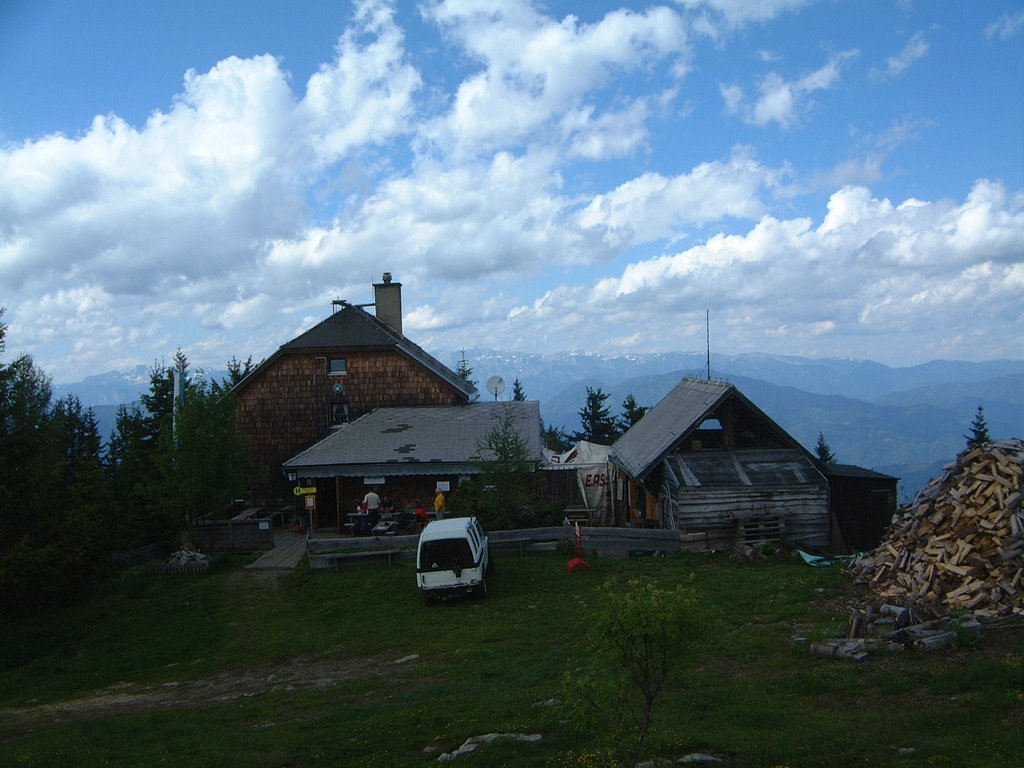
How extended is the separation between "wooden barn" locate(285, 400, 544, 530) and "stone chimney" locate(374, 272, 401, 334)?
8785 millimetres

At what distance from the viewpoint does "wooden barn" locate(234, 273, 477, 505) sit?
126 feet

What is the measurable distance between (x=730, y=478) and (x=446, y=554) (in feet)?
31.9

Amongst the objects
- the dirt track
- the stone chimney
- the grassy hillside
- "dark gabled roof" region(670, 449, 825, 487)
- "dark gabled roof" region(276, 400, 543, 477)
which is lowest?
the dirt track

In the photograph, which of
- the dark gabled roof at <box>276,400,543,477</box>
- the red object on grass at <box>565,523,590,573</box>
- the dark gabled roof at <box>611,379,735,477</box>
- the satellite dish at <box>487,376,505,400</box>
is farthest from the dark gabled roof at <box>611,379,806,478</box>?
the satellite dish at <box>487,376,505,400</box>

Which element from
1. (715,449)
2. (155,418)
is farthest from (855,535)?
(155,418)

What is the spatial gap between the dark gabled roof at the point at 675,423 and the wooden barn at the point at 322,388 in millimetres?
10698

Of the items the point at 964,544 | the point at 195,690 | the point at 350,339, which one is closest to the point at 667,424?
the point at 964,544

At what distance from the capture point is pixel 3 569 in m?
20.5

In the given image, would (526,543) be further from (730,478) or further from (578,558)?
(730,478)

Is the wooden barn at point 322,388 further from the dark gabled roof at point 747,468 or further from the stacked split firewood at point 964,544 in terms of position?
the stacked split firewood at point 964,544

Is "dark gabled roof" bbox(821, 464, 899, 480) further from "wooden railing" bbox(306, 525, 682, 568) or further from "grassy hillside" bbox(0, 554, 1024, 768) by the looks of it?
"wooden railing" bbox(306, 525, 682, 568)

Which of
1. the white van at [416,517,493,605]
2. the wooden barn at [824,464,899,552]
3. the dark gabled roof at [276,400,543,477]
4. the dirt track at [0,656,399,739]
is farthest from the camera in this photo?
the dark gabled roof at [276,400,543,477]

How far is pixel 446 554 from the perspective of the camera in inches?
788

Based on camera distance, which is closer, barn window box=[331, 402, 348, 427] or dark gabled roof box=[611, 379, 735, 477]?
dark gabled roof box=[611, 379, 735, 477]
